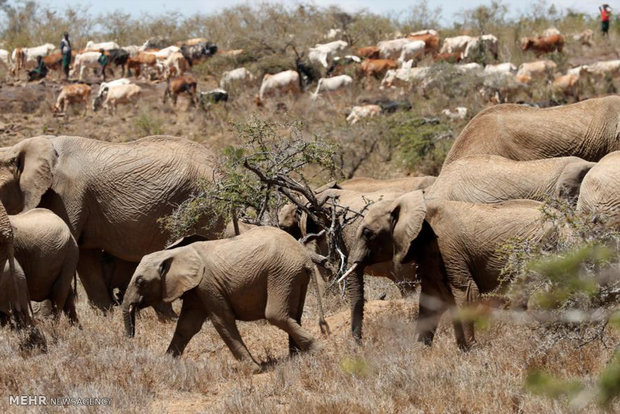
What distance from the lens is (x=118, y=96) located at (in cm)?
2992

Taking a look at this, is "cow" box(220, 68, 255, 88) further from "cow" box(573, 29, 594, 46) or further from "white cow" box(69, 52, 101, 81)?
"cow" box(573, 29, 594, 46)

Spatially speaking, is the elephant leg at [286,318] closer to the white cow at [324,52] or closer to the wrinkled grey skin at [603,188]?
the wrinkled grey skin at [603,188]

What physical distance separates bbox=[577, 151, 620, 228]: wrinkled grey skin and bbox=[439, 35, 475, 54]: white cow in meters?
30.2

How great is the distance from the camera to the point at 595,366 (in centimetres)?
701

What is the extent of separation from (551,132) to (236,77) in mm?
Result: 22970

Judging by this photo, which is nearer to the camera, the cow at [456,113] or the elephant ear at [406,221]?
the elephant ear at [406,221]

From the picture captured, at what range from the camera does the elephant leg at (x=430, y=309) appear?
27.3ft

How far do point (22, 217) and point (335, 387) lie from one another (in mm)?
4386

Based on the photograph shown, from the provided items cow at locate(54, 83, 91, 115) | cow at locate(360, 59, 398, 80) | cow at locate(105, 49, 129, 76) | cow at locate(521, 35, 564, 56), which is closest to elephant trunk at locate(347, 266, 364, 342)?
cow at locate(54, 83, 91, 115)

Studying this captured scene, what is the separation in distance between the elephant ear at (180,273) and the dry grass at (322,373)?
500mm

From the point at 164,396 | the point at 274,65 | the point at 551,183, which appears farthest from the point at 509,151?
the point at 274,65

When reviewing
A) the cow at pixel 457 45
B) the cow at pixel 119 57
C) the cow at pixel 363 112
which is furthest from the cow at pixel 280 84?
the cow at pixel 457 45

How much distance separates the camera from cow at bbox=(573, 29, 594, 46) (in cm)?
3706

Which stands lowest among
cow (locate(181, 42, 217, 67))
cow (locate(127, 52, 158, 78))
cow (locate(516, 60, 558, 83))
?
cow (locate(181, 42, 217, 67))
